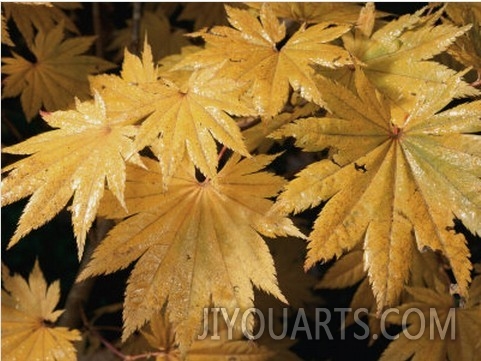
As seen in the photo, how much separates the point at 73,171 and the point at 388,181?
61 cm

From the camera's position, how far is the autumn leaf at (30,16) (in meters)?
1.63

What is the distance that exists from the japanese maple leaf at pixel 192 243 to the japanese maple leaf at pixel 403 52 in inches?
11.2

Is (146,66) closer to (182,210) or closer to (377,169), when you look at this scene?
(182,210)

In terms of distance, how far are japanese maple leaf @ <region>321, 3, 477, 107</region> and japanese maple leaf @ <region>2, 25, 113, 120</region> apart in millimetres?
782

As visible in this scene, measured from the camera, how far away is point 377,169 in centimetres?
103

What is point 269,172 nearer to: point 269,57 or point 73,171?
point 269,57

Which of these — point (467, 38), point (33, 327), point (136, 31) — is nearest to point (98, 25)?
point (136, 31)

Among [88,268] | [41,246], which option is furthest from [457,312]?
[41,246]

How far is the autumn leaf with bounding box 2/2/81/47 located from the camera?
1.63 metres

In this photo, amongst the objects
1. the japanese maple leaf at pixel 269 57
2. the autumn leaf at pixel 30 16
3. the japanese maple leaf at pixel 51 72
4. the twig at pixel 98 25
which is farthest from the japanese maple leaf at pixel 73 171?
the twig at pixel 98 25

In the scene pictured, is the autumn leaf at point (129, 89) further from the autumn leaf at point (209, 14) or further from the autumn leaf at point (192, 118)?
the autumn leaf at point (209, 14)

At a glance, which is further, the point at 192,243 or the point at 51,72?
the point at 51,72

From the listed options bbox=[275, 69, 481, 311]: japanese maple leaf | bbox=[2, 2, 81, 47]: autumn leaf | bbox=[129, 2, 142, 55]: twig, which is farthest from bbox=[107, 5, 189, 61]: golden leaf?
bbox=[275, 69, 481, 311]: japanese maple leaf

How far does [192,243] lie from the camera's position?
3.75 ft
